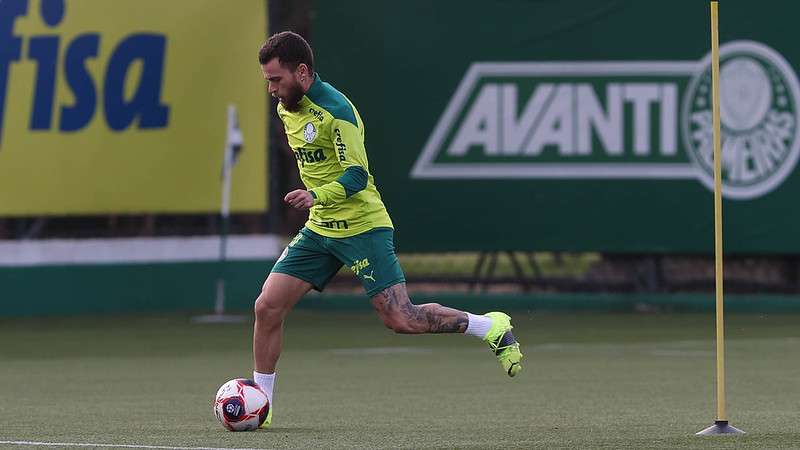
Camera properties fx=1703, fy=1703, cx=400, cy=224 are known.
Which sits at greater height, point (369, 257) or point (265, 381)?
point (369, 257)

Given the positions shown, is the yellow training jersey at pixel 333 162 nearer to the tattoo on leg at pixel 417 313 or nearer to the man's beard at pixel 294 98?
the man's beard at pixel 294 98

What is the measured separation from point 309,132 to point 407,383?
4019 millimetres

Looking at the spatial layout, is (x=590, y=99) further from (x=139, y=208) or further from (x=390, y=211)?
(x=139, y=208)

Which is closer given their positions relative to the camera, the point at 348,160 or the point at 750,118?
the point at 348,160

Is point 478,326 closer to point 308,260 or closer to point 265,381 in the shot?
point 308,260

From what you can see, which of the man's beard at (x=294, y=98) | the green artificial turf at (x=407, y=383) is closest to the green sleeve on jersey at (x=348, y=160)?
the man's beard at (x=294, y=98)

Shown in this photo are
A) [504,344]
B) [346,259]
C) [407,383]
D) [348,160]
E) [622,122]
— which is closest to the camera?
[348,160]

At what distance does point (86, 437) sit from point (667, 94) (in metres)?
10.7

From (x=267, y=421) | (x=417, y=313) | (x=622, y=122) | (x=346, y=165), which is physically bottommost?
(x=267, y=421)

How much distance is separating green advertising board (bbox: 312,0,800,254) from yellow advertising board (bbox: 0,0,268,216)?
1.05 meters

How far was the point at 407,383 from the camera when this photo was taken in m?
12.6

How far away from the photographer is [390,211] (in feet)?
60.1

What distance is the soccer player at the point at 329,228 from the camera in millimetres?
8977

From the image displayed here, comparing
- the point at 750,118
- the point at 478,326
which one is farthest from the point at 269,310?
the point at 750,118
